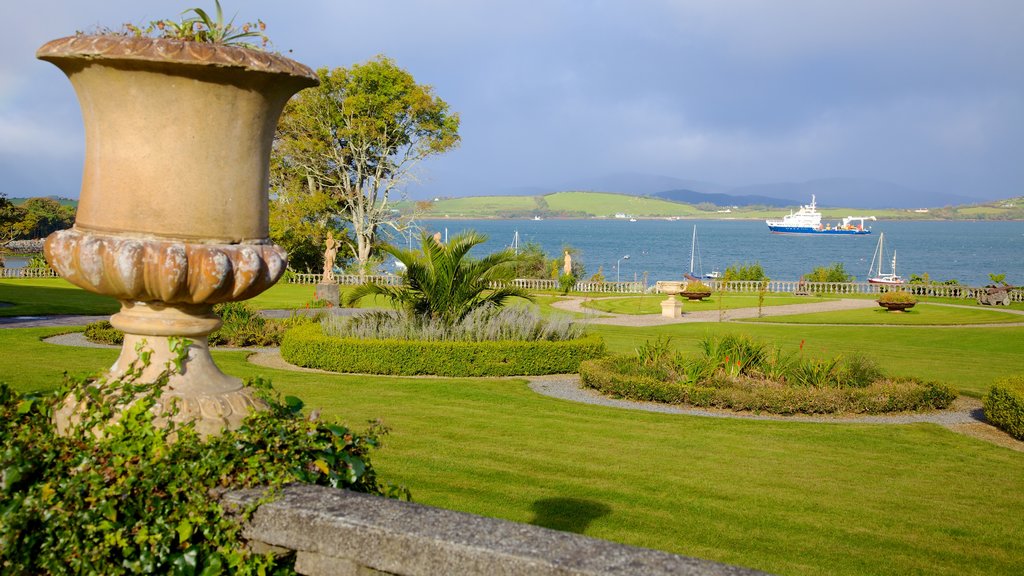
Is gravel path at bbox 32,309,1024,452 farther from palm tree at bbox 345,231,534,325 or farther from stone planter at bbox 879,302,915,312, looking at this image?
stone planter at bbox 879,302,915,312

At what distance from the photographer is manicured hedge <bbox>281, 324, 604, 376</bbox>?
14836 mm

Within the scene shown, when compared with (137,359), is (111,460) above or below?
below

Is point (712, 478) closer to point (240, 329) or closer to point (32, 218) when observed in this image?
point (240, 329)

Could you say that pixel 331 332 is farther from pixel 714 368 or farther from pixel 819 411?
pixel 819 411

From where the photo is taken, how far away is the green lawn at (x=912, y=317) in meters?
29.3

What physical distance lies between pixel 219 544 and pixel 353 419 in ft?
22.4

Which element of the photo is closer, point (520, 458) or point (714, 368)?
point (520, 458)

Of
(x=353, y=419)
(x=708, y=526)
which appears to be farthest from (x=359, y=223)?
(x=708, y=526)

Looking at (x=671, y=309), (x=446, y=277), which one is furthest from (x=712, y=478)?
(x=671, y=309)

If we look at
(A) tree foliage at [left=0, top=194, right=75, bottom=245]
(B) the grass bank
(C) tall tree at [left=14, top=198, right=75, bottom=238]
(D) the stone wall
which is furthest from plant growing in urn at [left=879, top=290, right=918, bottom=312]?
(C) tall tree at [left=14, top=198, right=75, bottom=238]

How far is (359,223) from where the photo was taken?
47.3m

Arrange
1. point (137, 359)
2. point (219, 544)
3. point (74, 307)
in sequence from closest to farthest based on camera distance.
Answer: point (219, 544)
point (137, 359)
point (74, 307)

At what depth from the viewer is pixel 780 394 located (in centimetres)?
1228

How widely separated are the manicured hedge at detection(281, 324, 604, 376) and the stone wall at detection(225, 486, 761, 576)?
11.4 m
